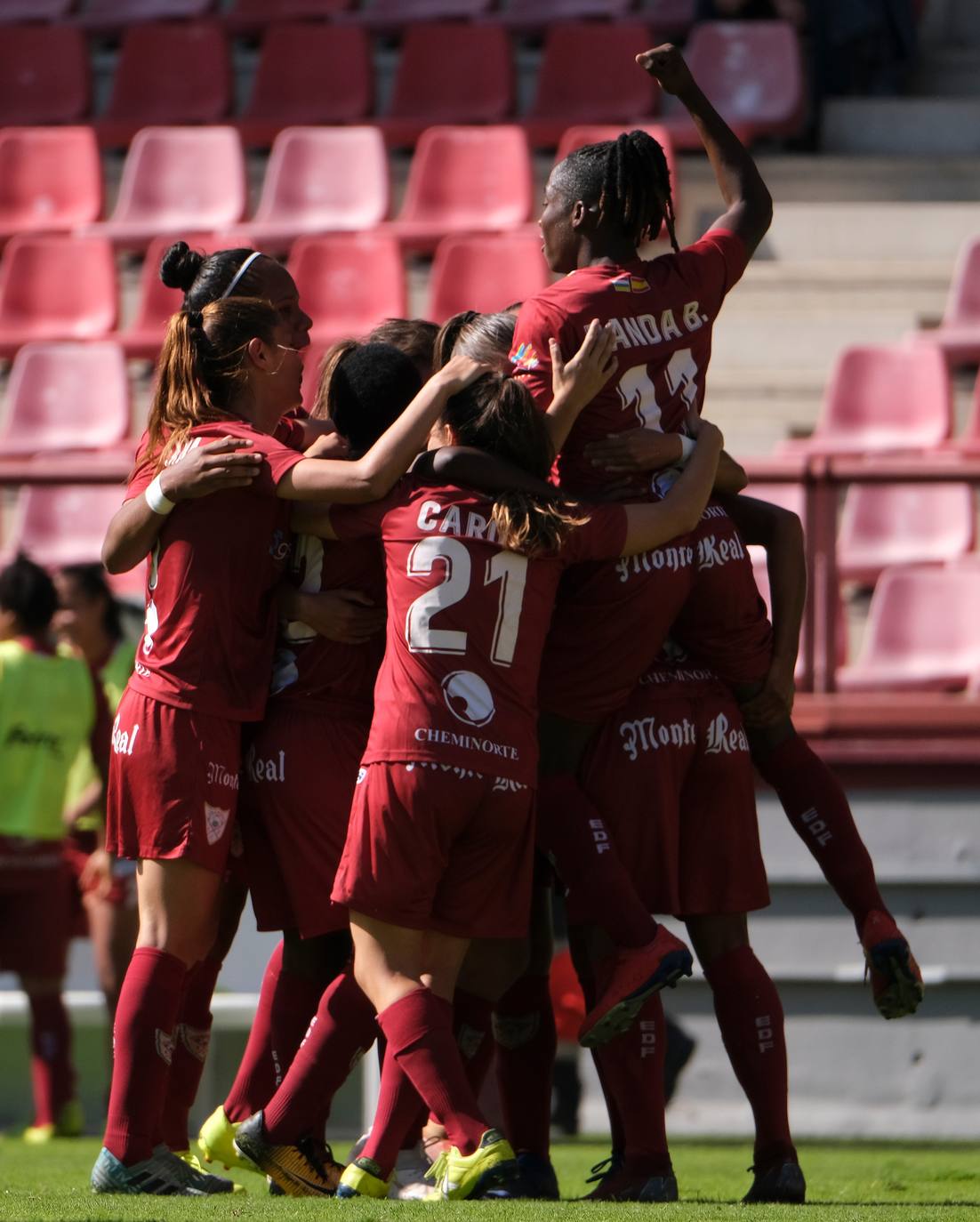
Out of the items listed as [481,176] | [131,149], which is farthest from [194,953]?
[131,149]

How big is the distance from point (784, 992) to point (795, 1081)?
10.8 inches

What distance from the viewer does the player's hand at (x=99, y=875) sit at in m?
6.84

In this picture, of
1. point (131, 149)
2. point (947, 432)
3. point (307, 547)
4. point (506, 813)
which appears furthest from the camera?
point (131, 149)

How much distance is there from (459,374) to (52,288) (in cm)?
692

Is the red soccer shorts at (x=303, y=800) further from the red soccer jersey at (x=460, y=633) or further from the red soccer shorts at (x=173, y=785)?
the red soccer jersey at (x=460, y=633)

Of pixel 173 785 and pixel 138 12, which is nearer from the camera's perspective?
pixel 173 785

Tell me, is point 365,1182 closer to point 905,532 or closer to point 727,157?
point 727,157

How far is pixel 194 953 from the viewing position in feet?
13.4

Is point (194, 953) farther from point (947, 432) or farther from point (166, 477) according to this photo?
point (947, 432)

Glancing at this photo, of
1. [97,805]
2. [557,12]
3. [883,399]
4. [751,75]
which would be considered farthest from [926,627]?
[557,12]

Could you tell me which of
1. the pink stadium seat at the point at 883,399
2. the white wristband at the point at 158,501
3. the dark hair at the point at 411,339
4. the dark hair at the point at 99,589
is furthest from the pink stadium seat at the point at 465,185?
the white wristband at the point at 158,501

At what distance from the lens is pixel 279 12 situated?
1204 centimetres

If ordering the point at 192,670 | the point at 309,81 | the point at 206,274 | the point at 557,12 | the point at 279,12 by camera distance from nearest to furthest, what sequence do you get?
the point at 192,670, the point at 206,274, the point at 309,81, the point at 557,12, the point at 279,12

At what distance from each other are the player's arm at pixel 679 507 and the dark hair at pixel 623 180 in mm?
462
